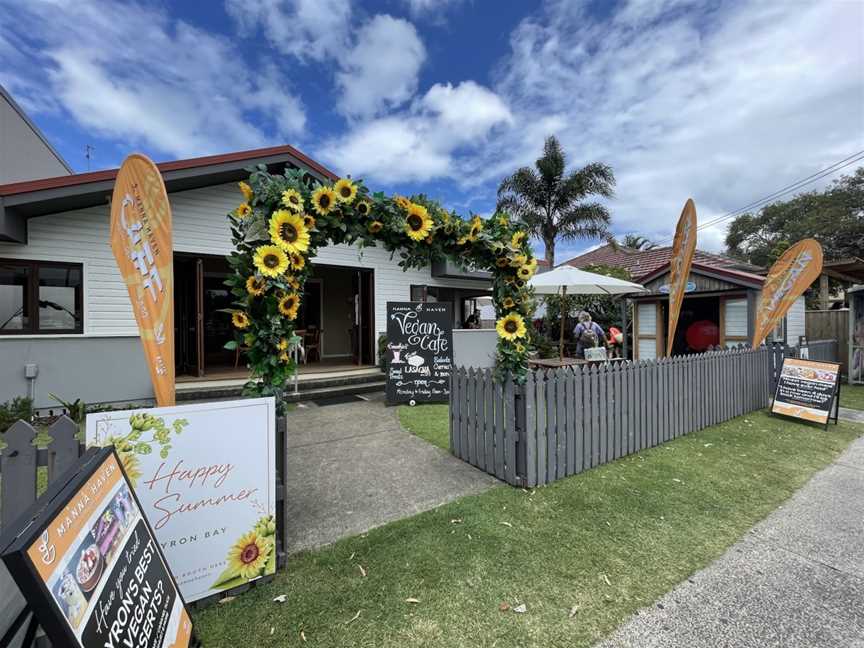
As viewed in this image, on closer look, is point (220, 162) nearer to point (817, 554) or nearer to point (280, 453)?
point (280, 453)

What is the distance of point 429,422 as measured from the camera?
572cm

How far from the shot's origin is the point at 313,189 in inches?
111

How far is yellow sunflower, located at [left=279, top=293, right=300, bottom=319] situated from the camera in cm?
253

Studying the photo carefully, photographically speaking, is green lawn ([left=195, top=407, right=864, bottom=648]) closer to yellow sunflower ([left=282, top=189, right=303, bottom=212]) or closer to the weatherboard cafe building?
yellow sunflower ([left=282, top=189, right=303, bottom=212])

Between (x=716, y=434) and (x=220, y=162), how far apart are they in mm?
8777

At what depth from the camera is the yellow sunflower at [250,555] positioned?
2.13 m

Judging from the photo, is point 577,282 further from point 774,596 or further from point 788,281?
point 774,596

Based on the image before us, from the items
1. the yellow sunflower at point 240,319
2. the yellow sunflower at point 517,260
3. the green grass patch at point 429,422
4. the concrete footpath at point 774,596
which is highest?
the yellow sunflower at point 517,260

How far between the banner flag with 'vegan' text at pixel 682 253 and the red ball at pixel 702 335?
22.1 feet

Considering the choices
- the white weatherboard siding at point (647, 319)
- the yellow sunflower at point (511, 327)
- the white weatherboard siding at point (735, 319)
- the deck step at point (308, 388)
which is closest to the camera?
the yellow sunflower at point (511, 327)

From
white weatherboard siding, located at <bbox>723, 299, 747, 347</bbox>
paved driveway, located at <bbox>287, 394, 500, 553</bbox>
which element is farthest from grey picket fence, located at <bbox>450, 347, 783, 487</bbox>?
white weatherboard siding, located at <bbox>723, 299, 747, 347</bbox>

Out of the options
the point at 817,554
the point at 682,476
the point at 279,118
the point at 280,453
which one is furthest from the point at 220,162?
the point at 817,554

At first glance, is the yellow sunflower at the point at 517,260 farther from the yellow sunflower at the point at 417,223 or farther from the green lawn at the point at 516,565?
the green lawn at the point at 516,565

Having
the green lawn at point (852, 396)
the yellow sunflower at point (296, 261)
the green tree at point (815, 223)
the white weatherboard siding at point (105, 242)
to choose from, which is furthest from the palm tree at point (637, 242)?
the yellow sunflower at point (296, 261)
